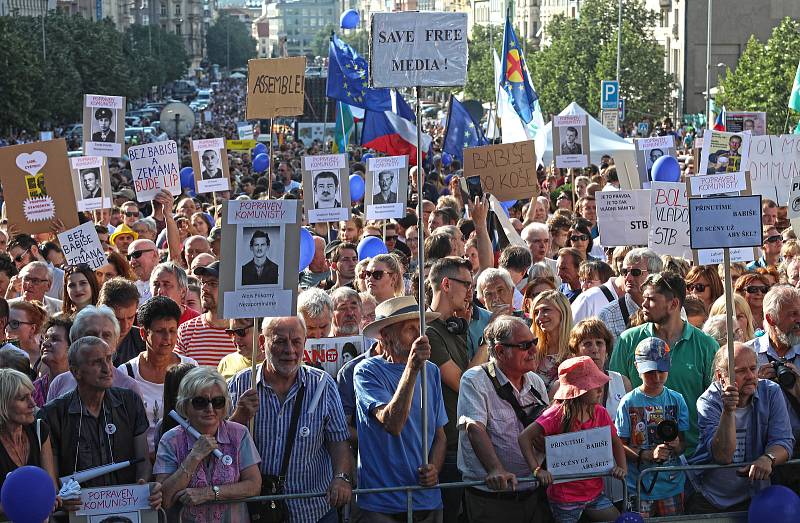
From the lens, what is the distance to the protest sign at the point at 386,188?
13453 mm

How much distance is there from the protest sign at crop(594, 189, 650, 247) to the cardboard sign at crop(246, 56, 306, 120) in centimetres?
376

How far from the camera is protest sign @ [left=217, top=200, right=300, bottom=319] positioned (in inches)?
261

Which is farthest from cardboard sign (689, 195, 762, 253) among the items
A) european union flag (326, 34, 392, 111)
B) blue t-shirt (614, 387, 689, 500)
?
european union flag (326, 34, 392, 111)

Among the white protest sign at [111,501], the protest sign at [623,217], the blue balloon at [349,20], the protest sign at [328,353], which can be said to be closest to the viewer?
the white protest sign at [111,501]

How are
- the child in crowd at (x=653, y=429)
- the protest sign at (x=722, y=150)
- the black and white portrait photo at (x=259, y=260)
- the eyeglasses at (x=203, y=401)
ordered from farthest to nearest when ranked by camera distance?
the protest sign at (x=722, y=150) < the child in crowd at (x=653, y=429) < the black and white portrait photo at (x=259, y=260) < the eyeglasses at (x=203, y=401)

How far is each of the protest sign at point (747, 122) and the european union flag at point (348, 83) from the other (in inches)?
222

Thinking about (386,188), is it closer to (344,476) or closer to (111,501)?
(344,476)

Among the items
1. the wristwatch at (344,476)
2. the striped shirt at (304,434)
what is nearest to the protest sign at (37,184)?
the striped shirt at (304,434)

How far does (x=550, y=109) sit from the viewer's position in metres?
60.0

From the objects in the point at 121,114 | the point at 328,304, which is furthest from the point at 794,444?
the point at 121,114

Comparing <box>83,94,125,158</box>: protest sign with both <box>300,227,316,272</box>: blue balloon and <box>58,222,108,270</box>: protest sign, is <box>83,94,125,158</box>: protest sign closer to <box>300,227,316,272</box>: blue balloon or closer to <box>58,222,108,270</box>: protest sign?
<box>58,222,108,270</box>: protest sign

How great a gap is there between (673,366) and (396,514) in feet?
5.91

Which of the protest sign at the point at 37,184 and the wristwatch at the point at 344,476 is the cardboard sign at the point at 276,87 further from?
the wristwatch at the point at 344,476

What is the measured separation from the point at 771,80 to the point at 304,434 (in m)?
36.5
